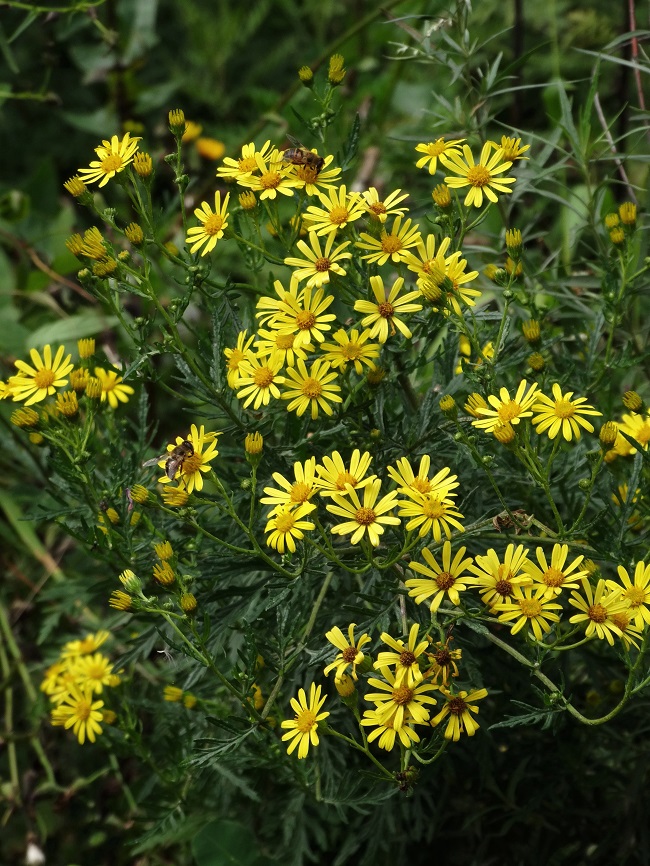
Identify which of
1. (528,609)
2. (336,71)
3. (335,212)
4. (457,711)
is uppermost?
(336,71)

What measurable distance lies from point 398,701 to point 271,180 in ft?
2.16

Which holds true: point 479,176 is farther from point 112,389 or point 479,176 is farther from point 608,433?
point 112,389

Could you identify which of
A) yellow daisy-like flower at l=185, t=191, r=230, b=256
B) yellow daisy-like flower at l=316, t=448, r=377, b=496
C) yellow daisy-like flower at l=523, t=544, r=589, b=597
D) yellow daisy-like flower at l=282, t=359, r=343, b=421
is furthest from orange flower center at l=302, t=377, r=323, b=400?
yellow daisy-like flower at l=523, t=544, r=589, b=597

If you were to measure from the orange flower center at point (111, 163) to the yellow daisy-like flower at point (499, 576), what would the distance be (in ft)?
2.17

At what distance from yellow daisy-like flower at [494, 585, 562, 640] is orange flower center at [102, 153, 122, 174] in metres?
0.71

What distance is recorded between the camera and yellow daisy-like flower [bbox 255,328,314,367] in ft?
3.76

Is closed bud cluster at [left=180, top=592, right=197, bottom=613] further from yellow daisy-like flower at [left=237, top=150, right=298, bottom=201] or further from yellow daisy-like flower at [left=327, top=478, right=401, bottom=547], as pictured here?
yellow daisy-like flower at [left=237, top=150, right=298, bottom=201]

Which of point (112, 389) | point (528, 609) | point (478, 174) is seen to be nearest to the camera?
point (528, 609)

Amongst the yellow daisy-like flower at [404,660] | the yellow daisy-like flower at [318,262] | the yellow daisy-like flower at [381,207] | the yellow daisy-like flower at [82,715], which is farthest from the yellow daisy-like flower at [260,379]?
the yellow daisy-like flower at [82,715]

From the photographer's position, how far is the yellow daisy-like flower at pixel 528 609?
40.7 inches

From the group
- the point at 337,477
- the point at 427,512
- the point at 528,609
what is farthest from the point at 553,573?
the point at 337,477

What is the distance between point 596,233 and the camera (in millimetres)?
1572

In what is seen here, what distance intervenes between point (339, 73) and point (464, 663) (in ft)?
2.55

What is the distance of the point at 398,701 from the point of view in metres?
1.05
